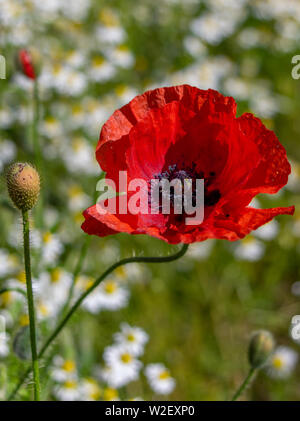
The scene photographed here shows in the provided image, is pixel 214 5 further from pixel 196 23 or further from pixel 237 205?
pixel 237 205

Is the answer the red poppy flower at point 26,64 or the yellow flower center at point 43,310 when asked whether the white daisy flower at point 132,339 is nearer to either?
the yellow flower center at point 43,310

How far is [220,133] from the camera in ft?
4.80

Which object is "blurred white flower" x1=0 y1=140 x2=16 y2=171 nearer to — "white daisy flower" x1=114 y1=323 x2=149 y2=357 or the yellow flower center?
the yellow flower center

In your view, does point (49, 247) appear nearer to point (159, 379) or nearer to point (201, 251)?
point (159, 379)

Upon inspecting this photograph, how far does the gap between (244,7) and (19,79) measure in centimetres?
218

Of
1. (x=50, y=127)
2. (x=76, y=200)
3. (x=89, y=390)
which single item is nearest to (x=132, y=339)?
(x=89, y=390)

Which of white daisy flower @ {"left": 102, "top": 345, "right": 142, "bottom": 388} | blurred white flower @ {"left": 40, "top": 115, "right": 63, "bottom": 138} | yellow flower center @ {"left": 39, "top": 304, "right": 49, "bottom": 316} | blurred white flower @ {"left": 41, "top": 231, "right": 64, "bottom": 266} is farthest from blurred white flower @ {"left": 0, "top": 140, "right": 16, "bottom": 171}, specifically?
white daisy flower @ {"left": 102, "top": 345, "right": 142, "bottom": 388}

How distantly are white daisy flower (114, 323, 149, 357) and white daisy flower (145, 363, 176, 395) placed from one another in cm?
9

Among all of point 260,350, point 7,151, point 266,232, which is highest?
point 7,151

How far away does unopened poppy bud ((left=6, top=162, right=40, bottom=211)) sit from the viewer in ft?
4.04

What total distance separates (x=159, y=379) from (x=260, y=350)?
79 cm

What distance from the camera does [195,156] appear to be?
5.09 feet

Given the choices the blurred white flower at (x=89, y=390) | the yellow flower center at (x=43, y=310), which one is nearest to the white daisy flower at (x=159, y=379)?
the blurred white flower at (x=89, y=390)

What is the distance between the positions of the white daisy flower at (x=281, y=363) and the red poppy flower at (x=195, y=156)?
58.1 inches
